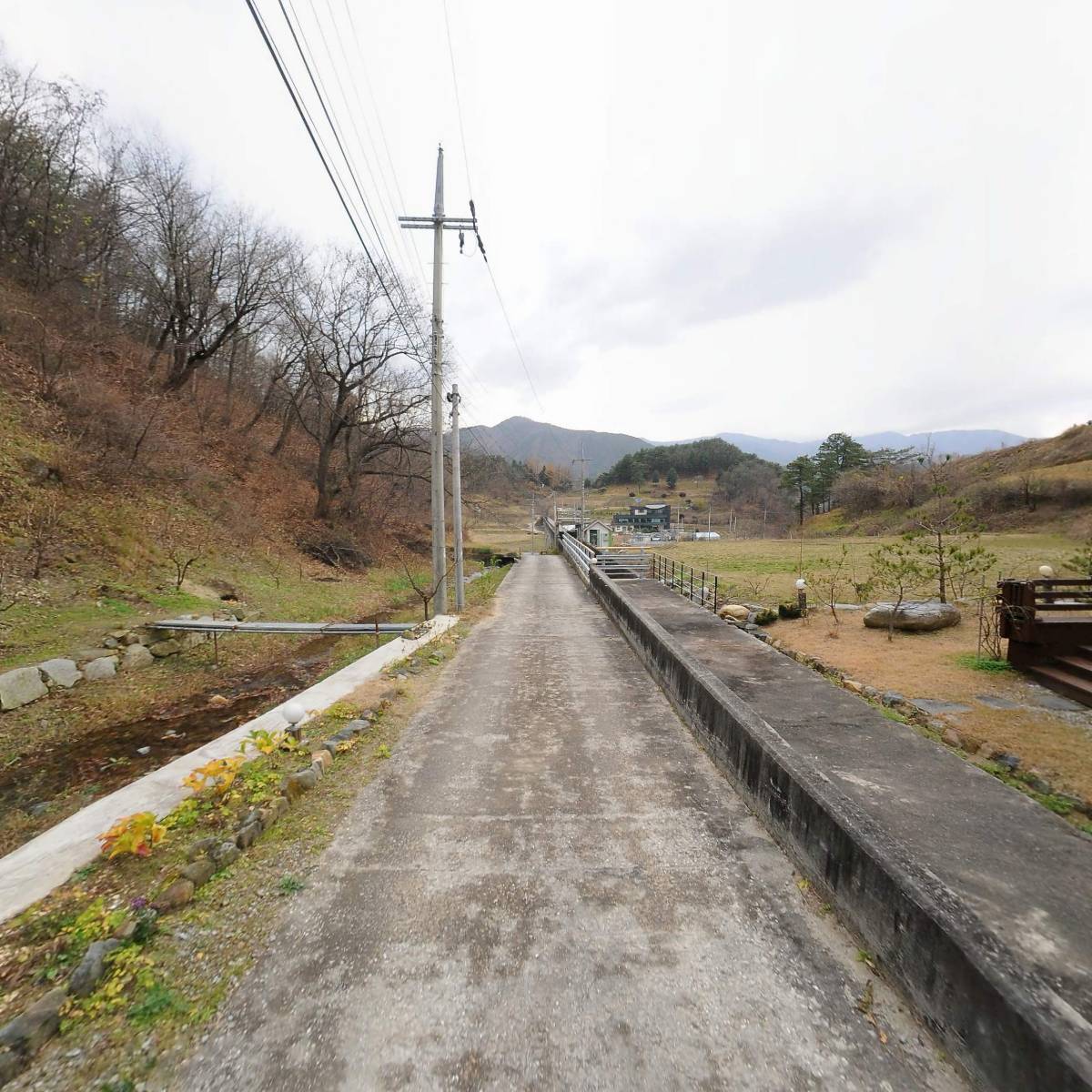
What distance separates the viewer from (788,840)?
138 inches

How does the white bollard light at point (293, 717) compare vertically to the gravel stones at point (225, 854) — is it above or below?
above

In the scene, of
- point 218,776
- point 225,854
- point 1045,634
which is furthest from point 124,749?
point 1045,634

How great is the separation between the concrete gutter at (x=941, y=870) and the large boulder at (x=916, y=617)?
574 cm

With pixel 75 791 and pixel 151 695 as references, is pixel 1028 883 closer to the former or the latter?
pixel 75 791

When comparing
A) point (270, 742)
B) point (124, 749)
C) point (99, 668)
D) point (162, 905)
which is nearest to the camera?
point (162, 905)

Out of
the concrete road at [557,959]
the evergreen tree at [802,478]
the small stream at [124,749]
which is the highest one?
the evergreen tree at [802,478]

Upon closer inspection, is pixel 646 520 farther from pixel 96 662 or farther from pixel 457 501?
pixel 96 662

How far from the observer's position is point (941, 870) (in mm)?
2887

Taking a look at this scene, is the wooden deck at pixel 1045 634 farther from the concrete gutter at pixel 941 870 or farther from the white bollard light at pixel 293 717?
the white bollard light at pixel 293 717

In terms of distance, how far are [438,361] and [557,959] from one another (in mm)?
11270

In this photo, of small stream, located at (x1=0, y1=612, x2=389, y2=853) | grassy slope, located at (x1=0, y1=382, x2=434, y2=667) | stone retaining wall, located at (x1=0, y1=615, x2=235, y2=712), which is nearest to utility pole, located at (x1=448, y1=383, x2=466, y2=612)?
grassy slope, located at (x1=0, y1=382, x2=434, y2=667)

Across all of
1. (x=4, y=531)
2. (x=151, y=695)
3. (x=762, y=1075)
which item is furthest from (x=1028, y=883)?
(x=4, y=531)

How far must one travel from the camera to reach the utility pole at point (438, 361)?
37.8 ft

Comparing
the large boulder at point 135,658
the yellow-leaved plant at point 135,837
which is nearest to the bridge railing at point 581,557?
the large boulder at point 135,658
